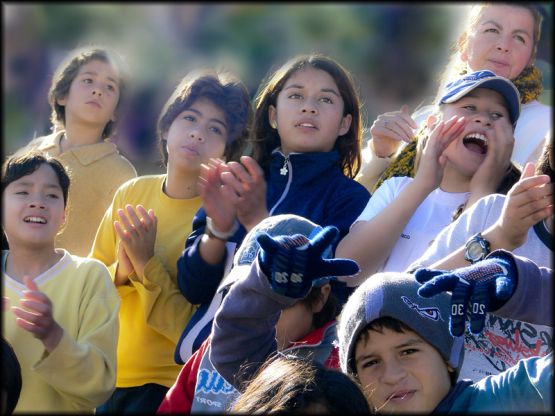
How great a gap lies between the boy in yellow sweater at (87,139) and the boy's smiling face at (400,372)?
1750 mm

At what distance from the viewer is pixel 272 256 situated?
6.73 ft

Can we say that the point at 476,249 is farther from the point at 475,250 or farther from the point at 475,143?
Result: the point at 475,143

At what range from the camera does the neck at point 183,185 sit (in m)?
3.50

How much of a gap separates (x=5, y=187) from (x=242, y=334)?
1239 mm

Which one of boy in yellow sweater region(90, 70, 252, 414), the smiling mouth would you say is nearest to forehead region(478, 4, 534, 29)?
the smiling mouth

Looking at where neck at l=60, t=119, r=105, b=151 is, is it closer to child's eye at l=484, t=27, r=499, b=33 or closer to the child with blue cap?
the child with blue cap

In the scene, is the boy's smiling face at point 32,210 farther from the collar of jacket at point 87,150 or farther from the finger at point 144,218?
the collar of jacket at point 87,150

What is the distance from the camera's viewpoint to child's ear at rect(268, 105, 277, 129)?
11.3ft

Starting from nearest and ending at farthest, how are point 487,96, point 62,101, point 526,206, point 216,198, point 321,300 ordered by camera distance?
point 526,206
point 321,300
point 487,96
point 216,198
point 62,101

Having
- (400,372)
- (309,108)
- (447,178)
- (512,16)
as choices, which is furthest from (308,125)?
(400,372)

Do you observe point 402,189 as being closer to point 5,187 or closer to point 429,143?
point 429,143

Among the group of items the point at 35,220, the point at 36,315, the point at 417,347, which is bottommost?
the point at 36,315

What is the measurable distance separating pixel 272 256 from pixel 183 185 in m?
1.51

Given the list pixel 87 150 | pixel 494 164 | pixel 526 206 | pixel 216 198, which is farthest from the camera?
pixel 87 150
